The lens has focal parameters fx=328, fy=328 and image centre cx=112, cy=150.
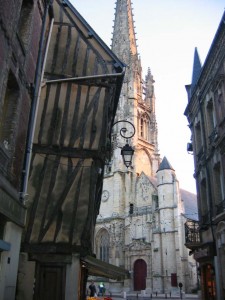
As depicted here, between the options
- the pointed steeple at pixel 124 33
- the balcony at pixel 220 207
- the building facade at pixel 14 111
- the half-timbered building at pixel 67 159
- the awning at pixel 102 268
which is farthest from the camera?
the pointed steeple at pixel 124 33

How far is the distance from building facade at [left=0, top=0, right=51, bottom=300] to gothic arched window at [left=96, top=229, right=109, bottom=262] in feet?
106

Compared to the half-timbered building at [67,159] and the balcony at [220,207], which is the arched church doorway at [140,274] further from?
the half-timbered building at [67,159]

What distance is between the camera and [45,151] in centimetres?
843

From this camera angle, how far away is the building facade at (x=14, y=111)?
4982 millimetres

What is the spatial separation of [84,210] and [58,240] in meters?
0.94

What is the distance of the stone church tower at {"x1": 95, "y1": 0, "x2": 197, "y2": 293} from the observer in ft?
102

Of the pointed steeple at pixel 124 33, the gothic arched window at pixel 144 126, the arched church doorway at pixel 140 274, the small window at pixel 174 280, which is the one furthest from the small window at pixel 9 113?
the pointed steeple at pixel 124 33

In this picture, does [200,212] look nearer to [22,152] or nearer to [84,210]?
[84,210]

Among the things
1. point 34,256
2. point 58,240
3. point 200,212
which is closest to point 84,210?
point 58,240

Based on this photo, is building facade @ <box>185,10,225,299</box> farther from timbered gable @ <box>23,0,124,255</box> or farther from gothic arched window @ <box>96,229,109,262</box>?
gothic arched window @ <box>96,229,109,262</box>

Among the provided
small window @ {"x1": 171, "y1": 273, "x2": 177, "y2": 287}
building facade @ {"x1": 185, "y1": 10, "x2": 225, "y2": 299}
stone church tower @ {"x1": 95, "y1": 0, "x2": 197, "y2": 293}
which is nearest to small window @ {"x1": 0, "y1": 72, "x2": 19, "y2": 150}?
building facade @ {"x1": 185, "y1": 10, "x2": 225, "y2": 299}

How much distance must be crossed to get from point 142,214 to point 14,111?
31.2 meters

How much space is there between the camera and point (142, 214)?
35.6m

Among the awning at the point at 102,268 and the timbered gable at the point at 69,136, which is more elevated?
the timbered gable at the point at 69,136
